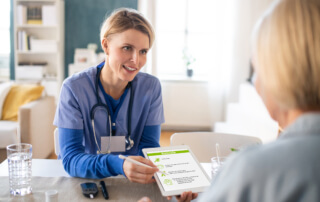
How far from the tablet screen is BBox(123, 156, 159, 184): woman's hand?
32mm

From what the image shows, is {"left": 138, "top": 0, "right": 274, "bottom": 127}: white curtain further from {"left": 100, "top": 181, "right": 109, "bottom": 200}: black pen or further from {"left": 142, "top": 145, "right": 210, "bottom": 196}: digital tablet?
{"left": 100, "top": 181, "right": 109, "bottom": 200}: black pen

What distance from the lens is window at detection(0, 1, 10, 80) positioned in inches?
195

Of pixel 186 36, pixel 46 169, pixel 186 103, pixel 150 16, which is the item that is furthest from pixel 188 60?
pixel 46 169

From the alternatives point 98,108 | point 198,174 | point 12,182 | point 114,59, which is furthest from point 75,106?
point 198,174

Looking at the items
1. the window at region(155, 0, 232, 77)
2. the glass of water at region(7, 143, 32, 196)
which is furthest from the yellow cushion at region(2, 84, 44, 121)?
the glass of water at region(7, 143, 32, 196)

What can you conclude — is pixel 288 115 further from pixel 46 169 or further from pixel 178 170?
pixel 46 169

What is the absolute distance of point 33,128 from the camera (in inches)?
122

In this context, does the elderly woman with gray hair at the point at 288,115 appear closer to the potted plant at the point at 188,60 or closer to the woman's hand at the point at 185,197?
the woman's hand at the point at 185,197

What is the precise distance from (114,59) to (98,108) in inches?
9.2

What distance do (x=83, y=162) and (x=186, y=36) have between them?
4045mm

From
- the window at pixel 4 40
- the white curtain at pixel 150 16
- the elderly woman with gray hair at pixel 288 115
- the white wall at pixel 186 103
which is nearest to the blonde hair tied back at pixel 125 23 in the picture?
the elderly woman with gray hair at pixel 288 115

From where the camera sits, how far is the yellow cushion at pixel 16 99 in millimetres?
3396

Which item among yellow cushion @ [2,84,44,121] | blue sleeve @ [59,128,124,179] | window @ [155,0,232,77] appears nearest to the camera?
blue sleeve @ [59,128,124,179]

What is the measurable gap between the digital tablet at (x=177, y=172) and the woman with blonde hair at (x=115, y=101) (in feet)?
1.03
